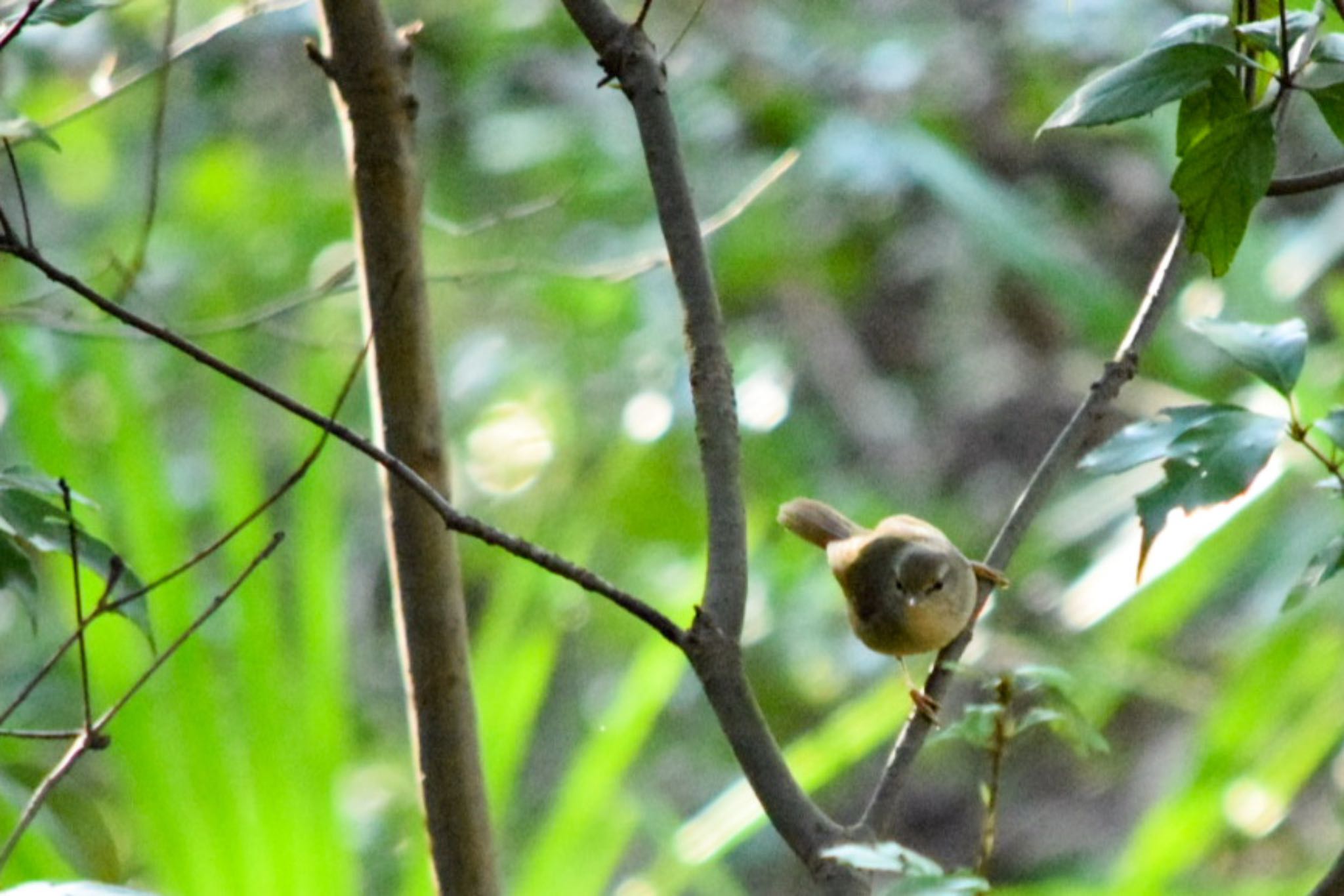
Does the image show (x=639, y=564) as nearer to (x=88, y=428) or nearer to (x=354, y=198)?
(x=88, y=428)

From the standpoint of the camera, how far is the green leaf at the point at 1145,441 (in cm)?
95

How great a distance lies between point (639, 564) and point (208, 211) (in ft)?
4.00

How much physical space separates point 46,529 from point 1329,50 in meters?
0.78

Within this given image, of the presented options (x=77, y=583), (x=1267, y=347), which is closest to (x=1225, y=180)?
(x=1267, y=347)

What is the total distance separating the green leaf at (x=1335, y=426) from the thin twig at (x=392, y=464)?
416 millimetres

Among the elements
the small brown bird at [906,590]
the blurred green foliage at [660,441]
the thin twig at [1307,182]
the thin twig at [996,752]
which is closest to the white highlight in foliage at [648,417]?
the blurred green foliage at [660,441]

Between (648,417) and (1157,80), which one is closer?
(1157,80)

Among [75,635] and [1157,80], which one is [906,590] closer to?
[1157,80]

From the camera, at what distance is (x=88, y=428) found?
3068 millimetres

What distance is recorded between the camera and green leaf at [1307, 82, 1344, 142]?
0.88 meters

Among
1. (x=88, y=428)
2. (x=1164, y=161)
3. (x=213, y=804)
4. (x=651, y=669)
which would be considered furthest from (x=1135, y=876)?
(x=88, y=428)

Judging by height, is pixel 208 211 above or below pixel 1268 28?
above

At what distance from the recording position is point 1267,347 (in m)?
1.02

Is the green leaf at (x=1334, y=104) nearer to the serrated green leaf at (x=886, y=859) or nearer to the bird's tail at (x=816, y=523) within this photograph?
the serrated green leaf at (x=886, y=859)
